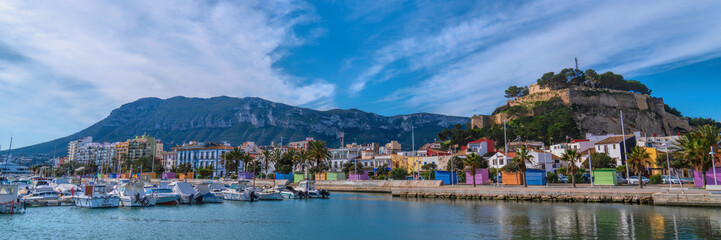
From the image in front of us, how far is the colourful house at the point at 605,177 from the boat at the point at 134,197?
5012cm

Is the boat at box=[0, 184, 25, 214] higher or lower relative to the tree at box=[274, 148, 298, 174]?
lower

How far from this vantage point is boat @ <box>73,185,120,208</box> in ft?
131

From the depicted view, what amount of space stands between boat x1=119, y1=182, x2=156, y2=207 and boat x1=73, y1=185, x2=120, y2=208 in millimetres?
760

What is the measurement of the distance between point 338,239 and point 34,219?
24.5m

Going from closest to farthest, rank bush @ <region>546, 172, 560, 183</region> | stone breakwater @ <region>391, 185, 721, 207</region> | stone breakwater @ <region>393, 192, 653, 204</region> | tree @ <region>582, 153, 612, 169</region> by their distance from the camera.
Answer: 1. stone breakwater @ <region>391, 185, 721, 207</region>
2. stone breakwater @ <region>393, 192, 653, 204</region>
3. bush @ <region>546, 172, 560, 183</region>
4. tree @ <region>582, 153, 612, 169</region>

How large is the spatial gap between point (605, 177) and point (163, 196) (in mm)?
50124

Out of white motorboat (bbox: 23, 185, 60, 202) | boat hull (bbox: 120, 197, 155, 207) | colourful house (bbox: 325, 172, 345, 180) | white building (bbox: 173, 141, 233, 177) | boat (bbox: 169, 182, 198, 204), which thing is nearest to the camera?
boat hull (bbox: 120, 197, 155, 207)

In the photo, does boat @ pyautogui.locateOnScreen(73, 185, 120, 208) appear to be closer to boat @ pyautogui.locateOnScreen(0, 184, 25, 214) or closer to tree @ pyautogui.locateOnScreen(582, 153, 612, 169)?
boat @ pyautogui.locateOnScreen(0, 184, 25, 214)

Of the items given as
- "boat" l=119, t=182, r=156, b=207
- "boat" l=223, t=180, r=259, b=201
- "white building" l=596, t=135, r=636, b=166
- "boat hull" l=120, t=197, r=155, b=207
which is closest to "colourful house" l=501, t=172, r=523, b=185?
"white building" l=596, t=135, r=636, b=166

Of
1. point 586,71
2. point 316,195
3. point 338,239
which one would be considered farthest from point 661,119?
point 338,239

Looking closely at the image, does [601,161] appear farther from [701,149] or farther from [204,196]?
[204,196]

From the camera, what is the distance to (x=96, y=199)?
1575 inches

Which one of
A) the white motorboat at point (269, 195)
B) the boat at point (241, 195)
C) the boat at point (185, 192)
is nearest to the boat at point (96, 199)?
the boat at point (185, 192)

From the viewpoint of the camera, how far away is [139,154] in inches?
7057
